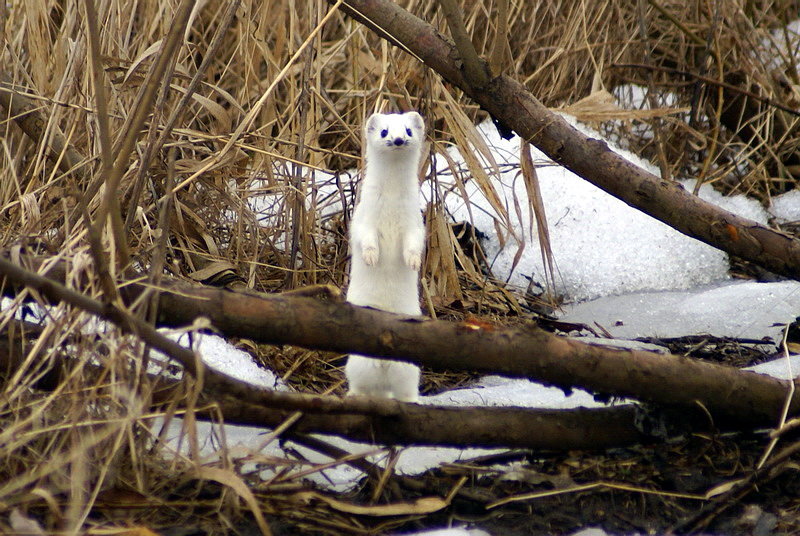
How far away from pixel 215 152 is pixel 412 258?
0.97 m

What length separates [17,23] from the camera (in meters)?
3.52

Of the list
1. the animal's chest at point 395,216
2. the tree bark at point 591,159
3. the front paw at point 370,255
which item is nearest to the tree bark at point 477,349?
the tree bark at point 591,159

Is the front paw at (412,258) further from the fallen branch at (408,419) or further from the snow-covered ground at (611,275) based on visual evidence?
the fallen branch at (408,419)

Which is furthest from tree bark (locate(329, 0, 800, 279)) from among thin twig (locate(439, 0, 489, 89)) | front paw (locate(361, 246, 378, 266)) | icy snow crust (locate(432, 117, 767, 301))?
icy snow crust (locate(432, 117, 767, 301))

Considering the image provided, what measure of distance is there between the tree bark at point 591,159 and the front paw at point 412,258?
1.45 feet

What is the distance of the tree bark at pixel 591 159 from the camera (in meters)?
2.29

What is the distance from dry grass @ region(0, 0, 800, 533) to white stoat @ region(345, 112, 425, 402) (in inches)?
11.3

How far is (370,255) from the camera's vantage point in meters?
2.51

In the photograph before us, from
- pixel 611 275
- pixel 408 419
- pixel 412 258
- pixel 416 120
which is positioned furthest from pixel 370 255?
pixel 611 275

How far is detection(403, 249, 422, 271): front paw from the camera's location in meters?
2.52

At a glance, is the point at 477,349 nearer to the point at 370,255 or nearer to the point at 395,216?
the point at 370,255

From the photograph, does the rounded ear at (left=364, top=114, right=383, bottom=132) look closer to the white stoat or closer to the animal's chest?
the white stoat

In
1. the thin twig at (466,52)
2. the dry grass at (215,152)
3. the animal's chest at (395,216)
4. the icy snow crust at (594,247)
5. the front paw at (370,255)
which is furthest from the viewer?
the icy snow crust at (594,247)

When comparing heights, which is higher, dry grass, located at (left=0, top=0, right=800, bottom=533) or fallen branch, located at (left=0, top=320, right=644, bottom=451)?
dry grass, located at (left=0, top=0, right=800, bottom=533)
